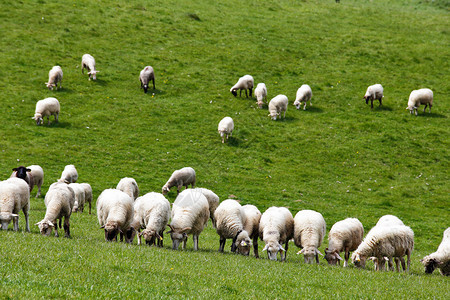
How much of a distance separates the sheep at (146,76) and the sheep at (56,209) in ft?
78.7

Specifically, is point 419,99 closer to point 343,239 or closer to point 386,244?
point 343,239

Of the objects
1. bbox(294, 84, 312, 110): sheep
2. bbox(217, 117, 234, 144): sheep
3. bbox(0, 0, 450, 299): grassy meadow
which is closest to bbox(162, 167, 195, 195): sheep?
bbox(0, 0, 450, 299): grassy meadow

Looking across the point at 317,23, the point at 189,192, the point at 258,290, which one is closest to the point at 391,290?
the point at 258,290

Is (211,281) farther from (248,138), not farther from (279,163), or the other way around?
(248,138)

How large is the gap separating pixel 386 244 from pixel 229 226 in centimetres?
545

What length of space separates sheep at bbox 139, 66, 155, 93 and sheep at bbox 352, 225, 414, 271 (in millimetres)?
27175

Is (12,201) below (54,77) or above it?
below

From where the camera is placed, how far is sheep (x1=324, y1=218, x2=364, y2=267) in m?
16.6

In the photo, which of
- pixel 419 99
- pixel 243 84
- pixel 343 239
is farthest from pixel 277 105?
pixel 343 239

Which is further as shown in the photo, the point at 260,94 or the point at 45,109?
the point at 260,94

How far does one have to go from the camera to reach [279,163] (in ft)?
105

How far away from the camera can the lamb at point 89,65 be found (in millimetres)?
39688

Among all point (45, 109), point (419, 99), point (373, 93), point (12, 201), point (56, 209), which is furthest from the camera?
point (373, 93)

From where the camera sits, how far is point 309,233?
54.4 ft
